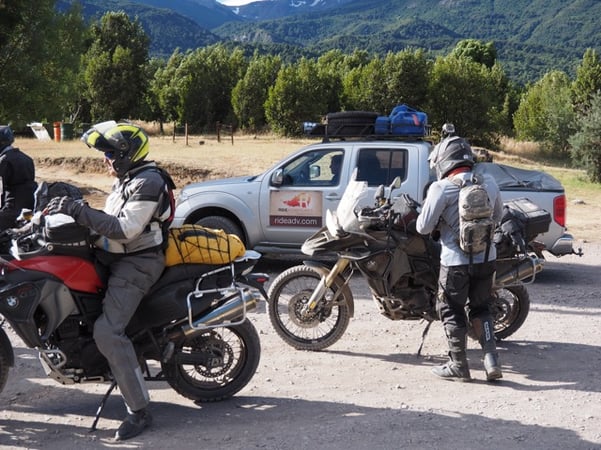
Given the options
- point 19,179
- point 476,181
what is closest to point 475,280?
point 476,181

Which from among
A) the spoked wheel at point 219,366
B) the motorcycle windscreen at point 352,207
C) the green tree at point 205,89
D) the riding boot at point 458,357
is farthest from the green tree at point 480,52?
the spoked wheel at point 219,366

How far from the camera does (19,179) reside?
8.16 meters

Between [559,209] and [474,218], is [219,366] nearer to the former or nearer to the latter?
[474,218]

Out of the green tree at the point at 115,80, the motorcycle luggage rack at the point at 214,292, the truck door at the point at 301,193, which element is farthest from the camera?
the green tree at the point at 115,80

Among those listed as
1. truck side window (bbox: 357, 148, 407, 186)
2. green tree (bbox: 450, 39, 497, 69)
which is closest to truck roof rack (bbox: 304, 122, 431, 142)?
truck side window (bbox: 357, 148, 407, 186)

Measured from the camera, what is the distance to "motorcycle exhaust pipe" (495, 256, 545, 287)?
→ 6.76 metres

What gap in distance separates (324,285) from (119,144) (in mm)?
2400

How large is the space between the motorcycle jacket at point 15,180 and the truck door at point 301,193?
3.07m

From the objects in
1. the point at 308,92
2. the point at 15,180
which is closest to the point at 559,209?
the point at 15,180

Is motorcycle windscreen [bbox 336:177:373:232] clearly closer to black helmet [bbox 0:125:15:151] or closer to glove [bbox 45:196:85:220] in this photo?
glove [bbox 45:196:85:220]

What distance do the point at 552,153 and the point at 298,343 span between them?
112ft

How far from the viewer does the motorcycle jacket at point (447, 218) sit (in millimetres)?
6023

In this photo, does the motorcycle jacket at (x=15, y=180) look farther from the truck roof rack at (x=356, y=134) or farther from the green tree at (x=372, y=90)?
the green tree at (x=372, y=90)

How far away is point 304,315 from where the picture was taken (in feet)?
22.3
